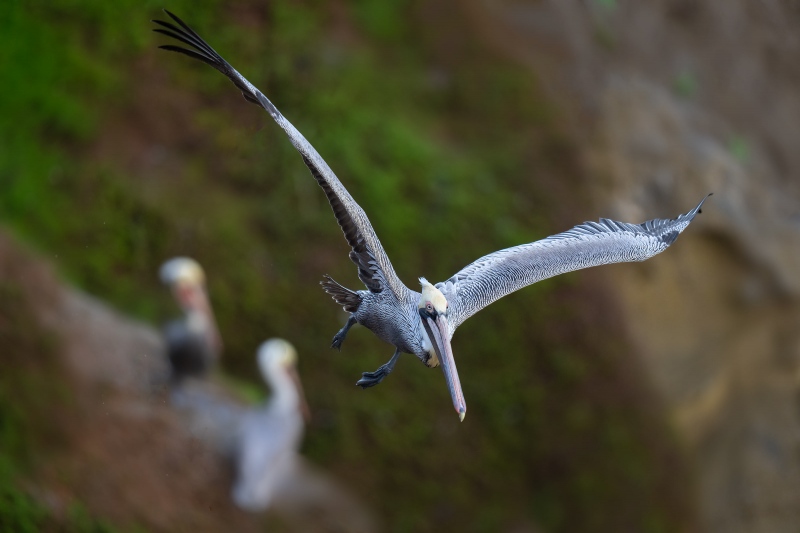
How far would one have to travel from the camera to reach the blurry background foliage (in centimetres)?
1240

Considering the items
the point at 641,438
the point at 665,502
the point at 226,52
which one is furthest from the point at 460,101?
the point at 665,502

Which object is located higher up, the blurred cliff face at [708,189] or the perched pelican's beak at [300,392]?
the blurred cliff face at [708,189]

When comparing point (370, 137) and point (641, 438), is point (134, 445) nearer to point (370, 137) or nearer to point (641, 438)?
point (370, 137)

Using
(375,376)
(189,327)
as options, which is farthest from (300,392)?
(375,376)

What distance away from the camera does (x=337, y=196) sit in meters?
5.96

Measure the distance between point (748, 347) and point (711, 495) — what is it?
2167mm

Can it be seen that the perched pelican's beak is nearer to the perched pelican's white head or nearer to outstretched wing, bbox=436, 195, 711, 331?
the perched pelican's white head

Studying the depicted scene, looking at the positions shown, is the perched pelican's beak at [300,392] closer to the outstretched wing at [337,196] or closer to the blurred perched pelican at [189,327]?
the blurred perched pelican at [189,327]

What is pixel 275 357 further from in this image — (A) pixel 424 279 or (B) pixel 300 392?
(A) pixel 424 279

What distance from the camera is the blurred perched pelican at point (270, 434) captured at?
11.5 m

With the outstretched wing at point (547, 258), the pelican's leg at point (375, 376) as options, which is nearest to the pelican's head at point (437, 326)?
the outstretched wing at point (547, 258)

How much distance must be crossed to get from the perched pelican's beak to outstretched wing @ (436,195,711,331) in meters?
4.96

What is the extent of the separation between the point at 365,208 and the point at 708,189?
16.2ft

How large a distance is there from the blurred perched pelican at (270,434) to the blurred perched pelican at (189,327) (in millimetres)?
640
